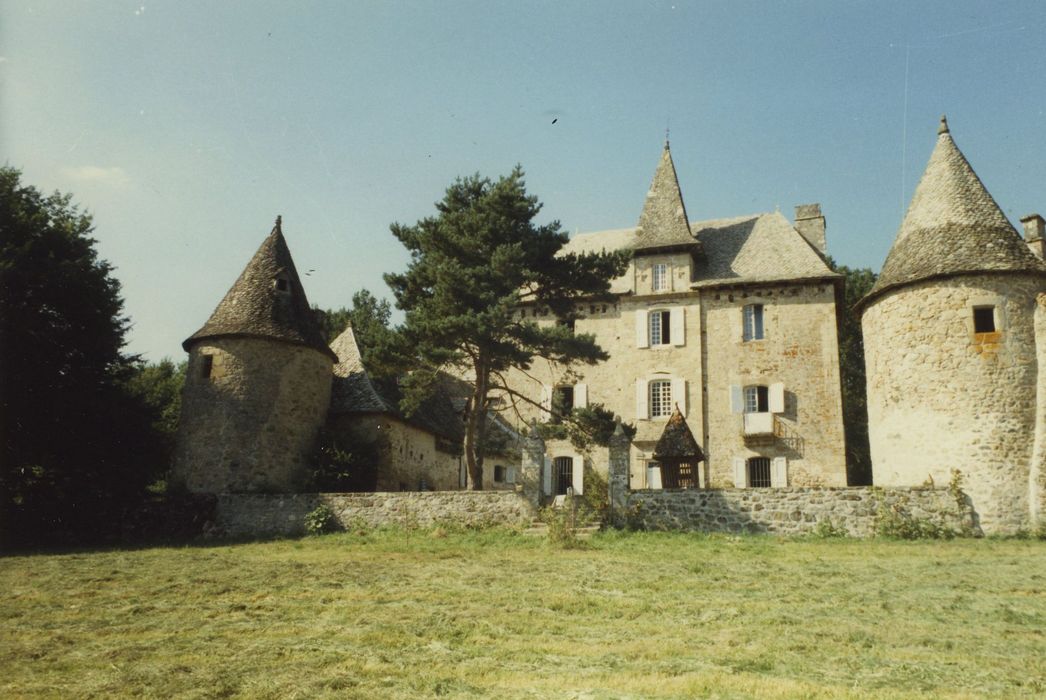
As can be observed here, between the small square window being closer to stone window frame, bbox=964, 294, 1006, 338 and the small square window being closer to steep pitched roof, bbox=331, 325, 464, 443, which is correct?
stone window frame, bbox=964, 294, 1006, 338

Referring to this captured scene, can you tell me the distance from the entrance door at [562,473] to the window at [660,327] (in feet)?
16.8

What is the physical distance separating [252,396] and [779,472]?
15.9m

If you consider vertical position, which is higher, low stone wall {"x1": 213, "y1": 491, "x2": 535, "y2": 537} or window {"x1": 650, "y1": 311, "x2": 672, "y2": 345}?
window {"x1": 650, "y1": 311, "x2": 672, "y2": 345}

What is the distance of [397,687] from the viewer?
6.25 m

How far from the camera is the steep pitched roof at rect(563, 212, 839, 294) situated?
87.6ft

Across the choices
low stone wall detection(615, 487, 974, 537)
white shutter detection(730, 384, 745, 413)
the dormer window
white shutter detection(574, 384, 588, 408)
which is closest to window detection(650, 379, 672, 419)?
white shutter detection(730, 384, 745, 413)

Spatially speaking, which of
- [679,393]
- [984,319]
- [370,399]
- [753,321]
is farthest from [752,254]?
[370,399]

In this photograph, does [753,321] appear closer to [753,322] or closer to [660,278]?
[753,322]

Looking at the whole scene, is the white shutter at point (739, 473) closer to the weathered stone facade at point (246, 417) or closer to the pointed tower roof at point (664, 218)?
the pointed tower roof at point (664, 218)

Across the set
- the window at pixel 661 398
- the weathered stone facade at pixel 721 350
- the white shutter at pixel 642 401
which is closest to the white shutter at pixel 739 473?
the weathered stone facade at pixel 721 350

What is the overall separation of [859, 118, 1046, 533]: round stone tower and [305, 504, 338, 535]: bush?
13.0 meters

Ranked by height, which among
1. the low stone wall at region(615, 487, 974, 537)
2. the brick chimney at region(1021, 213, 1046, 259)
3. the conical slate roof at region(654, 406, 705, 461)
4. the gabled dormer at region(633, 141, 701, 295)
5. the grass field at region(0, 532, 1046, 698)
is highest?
the gabled dormer at region(633, 141, 701, 295)

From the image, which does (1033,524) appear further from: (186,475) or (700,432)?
(186,475)

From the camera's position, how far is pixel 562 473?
28094 millimetres
